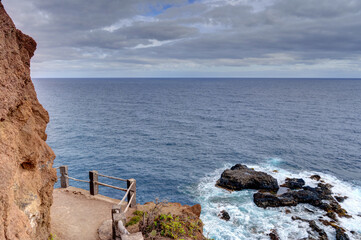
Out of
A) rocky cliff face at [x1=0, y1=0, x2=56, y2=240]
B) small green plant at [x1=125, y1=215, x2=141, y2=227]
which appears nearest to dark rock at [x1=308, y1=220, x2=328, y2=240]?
small green plant at [x1=125, y1=215, x2=141, y2=227]

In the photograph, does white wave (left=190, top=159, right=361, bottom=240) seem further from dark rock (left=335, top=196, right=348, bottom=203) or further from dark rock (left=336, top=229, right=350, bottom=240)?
dark rock (left=336, top=229, right=350, bottom=240)

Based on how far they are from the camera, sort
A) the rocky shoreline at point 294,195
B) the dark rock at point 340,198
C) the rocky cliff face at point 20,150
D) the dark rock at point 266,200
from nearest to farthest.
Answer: the rocky cliff face at point 20,150 < the rocky shoreline at point 294,195 < the dark rock at point 266,200 < the dark rock at point 340,198

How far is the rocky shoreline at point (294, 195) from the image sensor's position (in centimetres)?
2216

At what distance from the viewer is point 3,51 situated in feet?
23.6

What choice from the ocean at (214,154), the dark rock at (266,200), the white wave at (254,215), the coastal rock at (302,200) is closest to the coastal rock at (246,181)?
the white wave at (254,215)

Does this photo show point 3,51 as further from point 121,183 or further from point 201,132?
point 201,132

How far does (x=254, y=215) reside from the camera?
944 inches

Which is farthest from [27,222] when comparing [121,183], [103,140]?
[103,140]

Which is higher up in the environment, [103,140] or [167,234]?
[167,234]

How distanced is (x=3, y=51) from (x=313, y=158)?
43376 mm

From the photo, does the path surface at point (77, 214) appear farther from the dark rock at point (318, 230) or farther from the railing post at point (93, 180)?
the dark rock at point (318, 230)

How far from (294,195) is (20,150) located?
1082 inches

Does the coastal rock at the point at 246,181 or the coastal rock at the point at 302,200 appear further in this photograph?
the coastal rock at the point at 246,181

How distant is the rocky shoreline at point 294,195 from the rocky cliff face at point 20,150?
19204 millimetres
